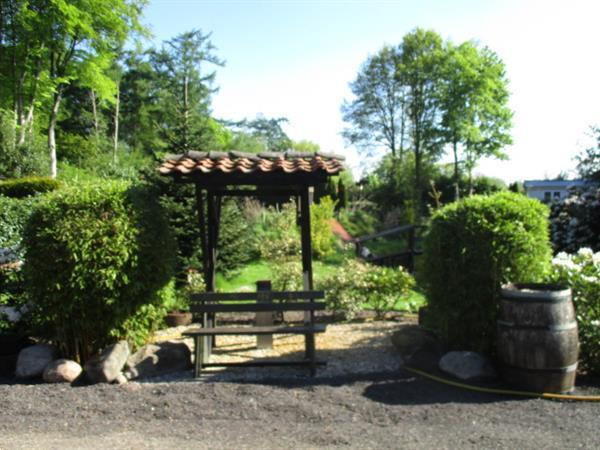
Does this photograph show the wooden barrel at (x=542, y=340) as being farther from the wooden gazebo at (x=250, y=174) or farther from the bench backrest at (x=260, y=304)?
the wooden gazebo at (x=250, y=174)

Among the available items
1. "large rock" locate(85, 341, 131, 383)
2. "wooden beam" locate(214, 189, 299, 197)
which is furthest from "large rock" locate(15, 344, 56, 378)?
"wooden beam" locate(214, 189, 299, 197)

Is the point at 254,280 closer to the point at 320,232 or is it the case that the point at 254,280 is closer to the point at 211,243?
the point at 320,232

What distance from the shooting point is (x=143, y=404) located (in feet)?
14.6

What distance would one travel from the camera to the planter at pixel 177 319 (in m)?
8.20

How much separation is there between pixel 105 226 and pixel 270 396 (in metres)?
2.57

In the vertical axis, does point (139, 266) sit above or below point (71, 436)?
above

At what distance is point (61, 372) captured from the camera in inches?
202

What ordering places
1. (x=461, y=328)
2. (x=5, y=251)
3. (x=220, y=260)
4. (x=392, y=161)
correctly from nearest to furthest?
(x=461, y=328) → (x=5, y=251) → (x=220, y=260) → (x=392, y=161)

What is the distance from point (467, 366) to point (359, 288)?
3.36 m

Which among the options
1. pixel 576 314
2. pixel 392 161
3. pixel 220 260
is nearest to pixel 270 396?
pixel 576 314

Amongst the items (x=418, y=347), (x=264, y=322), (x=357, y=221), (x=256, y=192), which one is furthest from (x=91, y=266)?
(x=357, y=221)

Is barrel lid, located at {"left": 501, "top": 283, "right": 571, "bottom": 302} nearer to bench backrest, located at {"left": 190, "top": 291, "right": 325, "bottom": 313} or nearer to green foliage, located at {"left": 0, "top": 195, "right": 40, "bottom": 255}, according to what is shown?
bench backrest, located at {"left": 190, "top": 291, "right": 325, "bottom": 313}

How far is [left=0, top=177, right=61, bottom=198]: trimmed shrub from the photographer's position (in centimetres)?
1401

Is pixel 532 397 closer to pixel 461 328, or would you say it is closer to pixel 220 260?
pixel 461 328
